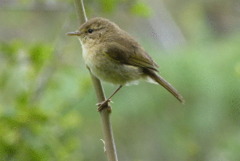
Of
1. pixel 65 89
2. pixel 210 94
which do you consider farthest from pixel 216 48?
pixel 65 89

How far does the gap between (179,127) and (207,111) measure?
0.30 metres

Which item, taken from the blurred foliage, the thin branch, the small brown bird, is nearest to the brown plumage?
the small brown bird

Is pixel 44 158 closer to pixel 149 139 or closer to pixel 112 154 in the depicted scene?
pixel 112 154

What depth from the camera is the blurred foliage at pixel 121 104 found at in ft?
14.8

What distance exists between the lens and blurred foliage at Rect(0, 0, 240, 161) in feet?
14.8

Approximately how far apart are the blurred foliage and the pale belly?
24.1 inches

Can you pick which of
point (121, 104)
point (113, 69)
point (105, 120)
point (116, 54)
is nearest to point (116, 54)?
point (116, 54)

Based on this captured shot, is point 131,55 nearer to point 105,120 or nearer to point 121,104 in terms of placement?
point 105,120

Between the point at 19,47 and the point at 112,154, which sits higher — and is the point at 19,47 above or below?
above

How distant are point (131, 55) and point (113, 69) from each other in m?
0.16

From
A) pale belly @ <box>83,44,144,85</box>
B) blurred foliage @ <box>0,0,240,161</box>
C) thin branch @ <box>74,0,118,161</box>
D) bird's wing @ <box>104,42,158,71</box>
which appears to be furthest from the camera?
blurred foliage @ <box>0,0,240,161</box>

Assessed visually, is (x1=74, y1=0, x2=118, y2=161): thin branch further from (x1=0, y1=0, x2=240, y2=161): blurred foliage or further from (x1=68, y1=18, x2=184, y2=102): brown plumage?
(x1=0, y1=0, x2=240, y2=161): blurred foliage

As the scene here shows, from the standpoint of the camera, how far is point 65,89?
5.10 metres

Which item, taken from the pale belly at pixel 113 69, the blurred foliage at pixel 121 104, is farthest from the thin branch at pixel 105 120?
the blurred foliage at pixel 121 104
